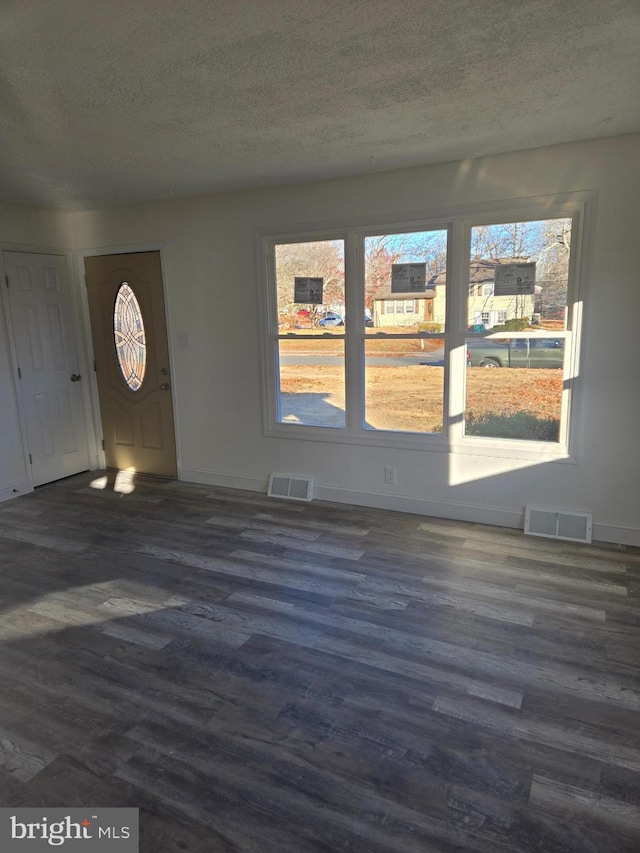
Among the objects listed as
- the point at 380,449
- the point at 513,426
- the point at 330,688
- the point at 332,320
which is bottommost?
the point at 330,688

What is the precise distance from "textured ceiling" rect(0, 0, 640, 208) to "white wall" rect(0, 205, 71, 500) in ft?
3.50

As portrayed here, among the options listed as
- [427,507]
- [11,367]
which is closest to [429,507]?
[427,507]

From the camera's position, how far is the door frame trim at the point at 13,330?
14.5 ft

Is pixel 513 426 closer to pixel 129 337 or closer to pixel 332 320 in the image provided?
pixel 332 320

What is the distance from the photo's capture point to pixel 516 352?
11.6 ft

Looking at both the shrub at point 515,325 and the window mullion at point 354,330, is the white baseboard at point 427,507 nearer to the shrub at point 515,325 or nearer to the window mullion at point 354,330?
the window mullion at point 354,330

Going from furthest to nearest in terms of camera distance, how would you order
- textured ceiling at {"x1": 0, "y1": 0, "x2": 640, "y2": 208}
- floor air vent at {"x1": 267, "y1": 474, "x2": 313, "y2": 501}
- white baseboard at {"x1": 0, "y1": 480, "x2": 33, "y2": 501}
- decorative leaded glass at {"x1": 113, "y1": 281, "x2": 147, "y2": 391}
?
decorative leaded glass at {"x1": 113, "y1": 281, "x2": 147, "y2": 391} → white baseboard at {"x1": 0, "y1": 480, "x2": 33, "y2": 501} → floor air vent at {"x1": 267, "y1": 474, "x2": 313, "y2": 501} → textured ceiling at {"x1": 0, "y1": 0, "x2": 640, "y2": 208}

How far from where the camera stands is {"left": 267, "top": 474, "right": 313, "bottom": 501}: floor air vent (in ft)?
14.4

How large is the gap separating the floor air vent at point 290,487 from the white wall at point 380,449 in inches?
3.7

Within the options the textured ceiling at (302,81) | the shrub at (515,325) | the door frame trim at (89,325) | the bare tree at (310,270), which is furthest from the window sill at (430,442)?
the textured ceiling at (302,81)

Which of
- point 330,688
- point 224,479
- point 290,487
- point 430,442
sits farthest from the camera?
point 224,479

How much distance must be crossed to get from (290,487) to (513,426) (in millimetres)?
1862

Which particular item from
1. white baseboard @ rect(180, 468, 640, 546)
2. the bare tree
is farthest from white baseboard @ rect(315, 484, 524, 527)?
the bare tree

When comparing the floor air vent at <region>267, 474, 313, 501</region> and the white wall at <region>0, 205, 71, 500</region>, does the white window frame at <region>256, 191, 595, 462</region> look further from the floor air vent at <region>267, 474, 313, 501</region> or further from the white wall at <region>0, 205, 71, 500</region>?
the white wall at <region>0, 205, 71, 500</region>
